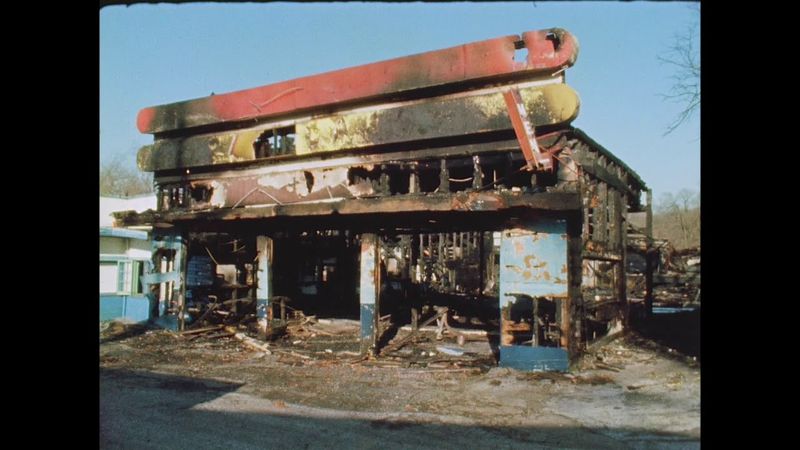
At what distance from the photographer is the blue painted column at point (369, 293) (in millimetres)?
12578

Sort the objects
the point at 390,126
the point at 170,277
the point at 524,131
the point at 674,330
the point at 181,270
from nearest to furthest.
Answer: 1. the point at 524,131
2. the point at 390,126
3. the point at 181,270
4. the point at 674,330
5. the point at 170,277

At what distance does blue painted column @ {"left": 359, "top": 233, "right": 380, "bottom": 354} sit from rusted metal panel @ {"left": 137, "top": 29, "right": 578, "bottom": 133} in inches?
153

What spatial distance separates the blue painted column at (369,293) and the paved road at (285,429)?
4.04 m

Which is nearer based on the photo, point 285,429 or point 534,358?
point 285,429

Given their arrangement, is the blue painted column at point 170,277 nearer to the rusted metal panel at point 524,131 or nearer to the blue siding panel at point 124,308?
the blue siding panel at point 124,308

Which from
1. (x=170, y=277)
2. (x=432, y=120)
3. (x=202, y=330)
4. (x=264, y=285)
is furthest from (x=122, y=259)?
(x=432, y=120)

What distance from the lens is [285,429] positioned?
7074 millimetres

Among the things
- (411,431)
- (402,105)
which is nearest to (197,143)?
(402,105)

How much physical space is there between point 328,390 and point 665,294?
25.5 meters

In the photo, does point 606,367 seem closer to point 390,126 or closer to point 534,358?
point 534,358

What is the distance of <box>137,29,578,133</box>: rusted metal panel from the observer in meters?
11.2

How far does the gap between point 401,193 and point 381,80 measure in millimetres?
3022

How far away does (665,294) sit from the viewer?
29203 mm
